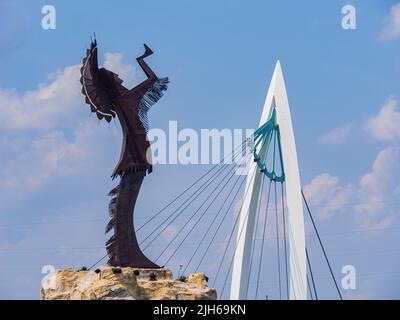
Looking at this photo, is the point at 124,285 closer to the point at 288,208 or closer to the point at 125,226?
the point at 125,226

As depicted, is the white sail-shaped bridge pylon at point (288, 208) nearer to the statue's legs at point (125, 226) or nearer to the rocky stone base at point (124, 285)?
the rocky stone base at point (124, 285)

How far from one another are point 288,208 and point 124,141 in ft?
20.4

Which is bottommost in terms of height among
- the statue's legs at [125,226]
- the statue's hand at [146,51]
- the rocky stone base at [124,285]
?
the rocky stone base at [124,285]

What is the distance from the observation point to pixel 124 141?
35312 mm

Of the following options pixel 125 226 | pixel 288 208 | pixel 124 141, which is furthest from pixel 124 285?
pixel 288 208

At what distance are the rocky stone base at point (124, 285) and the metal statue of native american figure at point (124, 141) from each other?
3.27 feet

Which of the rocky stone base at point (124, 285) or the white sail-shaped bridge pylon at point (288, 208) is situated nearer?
the rocky stone base at point (124, 285)

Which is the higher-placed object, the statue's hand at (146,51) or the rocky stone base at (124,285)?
the statue's hand at (146,51)

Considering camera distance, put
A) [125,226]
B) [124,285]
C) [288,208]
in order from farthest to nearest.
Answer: [288,208]
[125,226]
[124,285]

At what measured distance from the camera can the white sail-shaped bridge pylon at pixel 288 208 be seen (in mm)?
35125

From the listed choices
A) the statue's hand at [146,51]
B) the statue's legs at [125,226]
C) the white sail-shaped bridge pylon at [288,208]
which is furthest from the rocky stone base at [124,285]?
the statue's hand at [146,51]

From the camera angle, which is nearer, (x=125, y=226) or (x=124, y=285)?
(x=124, y=285)
